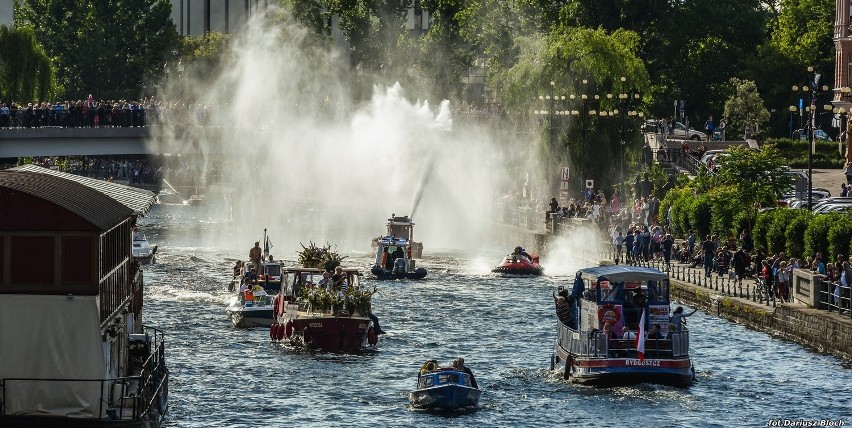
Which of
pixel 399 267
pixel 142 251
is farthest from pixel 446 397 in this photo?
pixel 142 251

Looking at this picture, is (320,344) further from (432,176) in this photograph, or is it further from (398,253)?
(432,176)

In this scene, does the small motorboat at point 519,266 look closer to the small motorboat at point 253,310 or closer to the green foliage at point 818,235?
the green foliage at point 818,235

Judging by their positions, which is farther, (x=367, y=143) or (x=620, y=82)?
(x=367, y=143)

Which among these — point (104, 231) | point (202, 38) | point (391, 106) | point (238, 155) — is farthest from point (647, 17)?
point (104, 231)

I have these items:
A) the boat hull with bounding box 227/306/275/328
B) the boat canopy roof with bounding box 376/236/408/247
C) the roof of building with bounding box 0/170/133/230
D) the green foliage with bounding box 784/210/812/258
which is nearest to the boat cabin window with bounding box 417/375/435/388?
the roof of building with bounding box 0/170/133/230

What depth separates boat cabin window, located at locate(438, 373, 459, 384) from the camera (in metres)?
48.4

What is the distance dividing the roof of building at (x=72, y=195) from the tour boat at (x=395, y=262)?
42.5 metres

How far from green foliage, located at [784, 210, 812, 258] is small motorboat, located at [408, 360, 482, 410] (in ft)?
78.1

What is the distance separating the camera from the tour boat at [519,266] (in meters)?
86.1

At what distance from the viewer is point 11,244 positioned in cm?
3694

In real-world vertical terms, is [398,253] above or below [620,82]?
below

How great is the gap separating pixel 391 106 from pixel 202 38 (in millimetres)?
40123

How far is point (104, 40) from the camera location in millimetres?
166625

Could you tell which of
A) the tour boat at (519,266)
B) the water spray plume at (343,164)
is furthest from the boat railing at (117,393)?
the water spray plume at (343,164)
